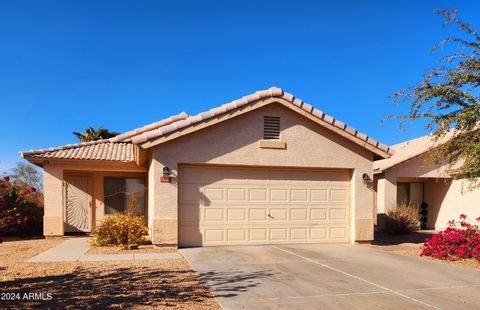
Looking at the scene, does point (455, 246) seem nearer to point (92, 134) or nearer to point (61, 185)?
point (61, 185)

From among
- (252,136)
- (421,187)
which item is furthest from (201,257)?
(421,187)

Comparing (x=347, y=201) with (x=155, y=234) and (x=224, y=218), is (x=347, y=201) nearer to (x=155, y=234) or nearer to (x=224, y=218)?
(x=224, y=218)

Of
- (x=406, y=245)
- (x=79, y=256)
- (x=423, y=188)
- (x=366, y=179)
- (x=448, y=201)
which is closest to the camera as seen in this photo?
(x=79, y=256)

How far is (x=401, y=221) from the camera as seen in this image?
53.0 ft

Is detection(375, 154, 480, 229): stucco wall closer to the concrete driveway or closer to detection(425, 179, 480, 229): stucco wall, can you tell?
detection(425, 179, 480, 229): stucco wall

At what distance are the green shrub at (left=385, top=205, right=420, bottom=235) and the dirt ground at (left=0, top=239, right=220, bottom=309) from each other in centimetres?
1026

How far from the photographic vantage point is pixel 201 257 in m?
10.1

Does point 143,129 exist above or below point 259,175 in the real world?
above

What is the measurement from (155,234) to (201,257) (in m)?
1.85

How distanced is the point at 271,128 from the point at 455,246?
247 inches

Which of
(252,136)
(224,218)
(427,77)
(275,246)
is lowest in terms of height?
(275,246)

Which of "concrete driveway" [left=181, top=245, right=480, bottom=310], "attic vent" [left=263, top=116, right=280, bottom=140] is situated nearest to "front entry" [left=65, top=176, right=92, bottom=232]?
"concrete driveway" [left=181, top=245, right=480, bottom=310]

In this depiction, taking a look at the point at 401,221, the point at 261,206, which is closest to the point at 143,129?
the point at 261,206

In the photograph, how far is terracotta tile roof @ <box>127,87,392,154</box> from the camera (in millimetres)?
11258
